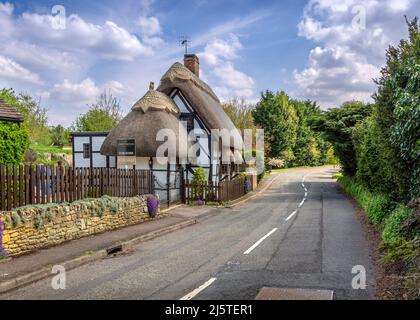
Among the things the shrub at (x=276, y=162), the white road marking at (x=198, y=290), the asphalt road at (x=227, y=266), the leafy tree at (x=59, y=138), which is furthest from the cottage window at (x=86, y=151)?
the shrub at (x=276, y=162)

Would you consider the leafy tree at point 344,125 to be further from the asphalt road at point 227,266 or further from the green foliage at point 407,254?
the green foliage at point 407,254

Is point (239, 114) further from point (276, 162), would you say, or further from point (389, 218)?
point (389, 218)

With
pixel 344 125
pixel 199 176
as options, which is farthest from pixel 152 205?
pixel 344 125

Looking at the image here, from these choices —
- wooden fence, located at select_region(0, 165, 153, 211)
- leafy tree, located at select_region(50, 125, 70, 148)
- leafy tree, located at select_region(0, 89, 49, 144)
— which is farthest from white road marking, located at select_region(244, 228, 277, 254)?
leafy tree, located at select_region(50, 125, 70, 148)

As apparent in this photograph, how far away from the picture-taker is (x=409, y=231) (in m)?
9.09

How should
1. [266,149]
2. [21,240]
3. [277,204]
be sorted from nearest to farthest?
[21,240]
[277,204]
[266,149]

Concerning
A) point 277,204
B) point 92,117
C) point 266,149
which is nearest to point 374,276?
point 277,204

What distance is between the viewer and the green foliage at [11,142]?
18.6 m

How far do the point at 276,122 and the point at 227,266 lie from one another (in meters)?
57.7

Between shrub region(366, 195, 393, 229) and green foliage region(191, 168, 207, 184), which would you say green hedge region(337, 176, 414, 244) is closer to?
shrub region(366, 195, 393, 229)

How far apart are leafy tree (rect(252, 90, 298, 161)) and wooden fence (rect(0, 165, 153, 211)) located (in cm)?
4873

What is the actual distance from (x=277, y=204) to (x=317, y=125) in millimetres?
11093

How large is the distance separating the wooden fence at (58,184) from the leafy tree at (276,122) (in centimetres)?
4873
